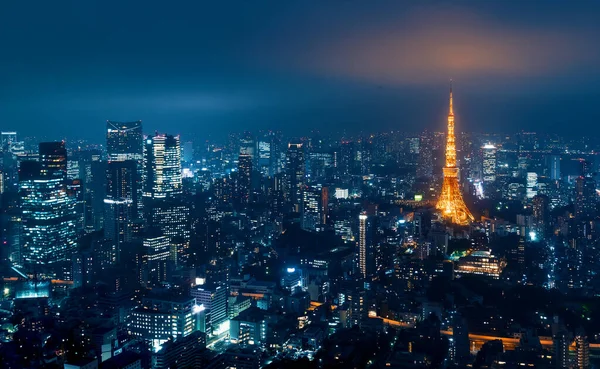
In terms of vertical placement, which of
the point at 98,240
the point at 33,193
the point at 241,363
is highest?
the point at 33,193

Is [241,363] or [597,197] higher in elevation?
[597,197]

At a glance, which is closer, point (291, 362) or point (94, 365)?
point (94, 365)

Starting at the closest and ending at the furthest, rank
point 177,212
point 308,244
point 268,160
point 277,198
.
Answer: point 308,244, point 177,212, point 277,198, point 268,160

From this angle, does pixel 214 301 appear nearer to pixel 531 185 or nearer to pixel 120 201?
pixel 120 201

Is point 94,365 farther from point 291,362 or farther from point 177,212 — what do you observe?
point 177,212

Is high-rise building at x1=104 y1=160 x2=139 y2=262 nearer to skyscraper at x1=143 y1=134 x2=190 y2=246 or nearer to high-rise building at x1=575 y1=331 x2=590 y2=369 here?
skyscraper at x1=143 y1=134 x2=190 y2=246

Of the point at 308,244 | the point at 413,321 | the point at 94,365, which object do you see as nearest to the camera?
the point at 94,365

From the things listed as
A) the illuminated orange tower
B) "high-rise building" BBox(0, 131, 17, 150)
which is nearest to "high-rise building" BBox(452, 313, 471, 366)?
the illuminated orange tower

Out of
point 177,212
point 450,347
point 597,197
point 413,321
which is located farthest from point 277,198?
point 450,347
